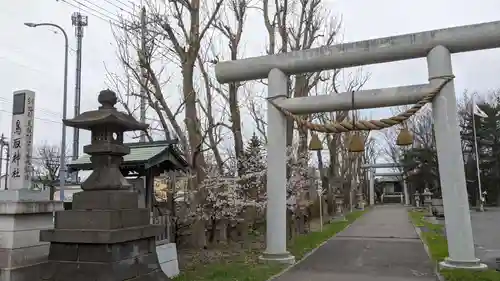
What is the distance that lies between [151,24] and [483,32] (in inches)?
395

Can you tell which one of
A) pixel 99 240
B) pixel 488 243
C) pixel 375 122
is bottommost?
pixel 488 243

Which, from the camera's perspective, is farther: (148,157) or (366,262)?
(366,262)

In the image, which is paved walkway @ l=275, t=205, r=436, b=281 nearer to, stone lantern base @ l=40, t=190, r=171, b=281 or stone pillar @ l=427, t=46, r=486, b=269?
stone pillar @ l=427, t=46, r=486, b=269

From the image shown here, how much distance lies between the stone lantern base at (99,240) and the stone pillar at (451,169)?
6844 mm

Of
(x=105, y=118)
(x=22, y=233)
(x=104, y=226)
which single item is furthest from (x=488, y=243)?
(x=22, y=233)

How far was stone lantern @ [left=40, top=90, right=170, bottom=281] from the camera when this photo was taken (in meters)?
6.29

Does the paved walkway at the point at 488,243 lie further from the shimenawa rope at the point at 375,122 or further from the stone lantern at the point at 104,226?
the stone lantern at the point at 104,226

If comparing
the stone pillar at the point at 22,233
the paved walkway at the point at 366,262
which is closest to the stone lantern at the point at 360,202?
the paved walkway at the point at 366,262

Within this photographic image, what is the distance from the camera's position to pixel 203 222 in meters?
14.4

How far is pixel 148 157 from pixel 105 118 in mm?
3885

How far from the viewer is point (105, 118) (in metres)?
6.76

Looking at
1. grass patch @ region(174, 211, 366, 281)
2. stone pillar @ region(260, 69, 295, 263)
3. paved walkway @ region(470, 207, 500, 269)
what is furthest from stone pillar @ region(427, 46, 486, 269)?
grass patch @ region(174, 211, 366, 281)

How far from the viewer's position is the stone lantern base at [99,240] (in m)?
6.25

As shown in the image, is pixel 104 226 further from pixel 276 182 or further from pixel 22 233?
pixel 276 182
